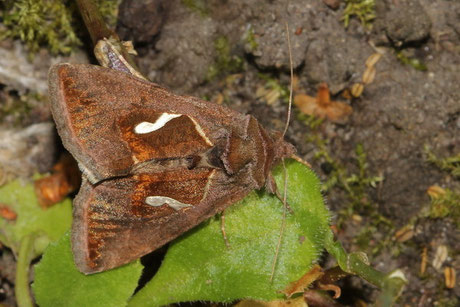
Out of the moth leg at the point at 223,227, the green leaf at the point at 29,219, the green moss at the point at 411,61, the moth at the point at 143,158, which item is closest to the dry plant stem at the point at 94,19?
the moth at the point at 143,158

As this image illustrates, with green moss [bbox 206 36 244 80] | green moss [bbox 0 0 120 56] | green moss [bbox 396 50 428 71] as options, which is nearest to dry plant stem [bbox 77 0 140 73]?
green moss [bbox 0 0 120 56]

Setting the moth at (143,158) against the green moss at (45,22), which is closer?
the moth at (143,158)

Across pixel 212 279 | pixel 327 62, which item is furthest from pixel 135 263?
pixel 327 62

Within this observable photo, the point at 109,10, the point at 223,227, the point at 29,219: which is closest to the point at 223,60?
the point at 109,10

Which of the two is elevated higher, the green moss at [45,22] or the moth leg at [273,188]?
the green moss at [45,22]

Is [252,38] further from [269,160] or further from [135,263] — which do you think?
[135,263]

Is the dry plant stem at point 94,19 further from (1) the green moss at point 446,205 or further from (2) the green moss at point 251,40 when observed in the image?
(1) the green moss at point 446,205
